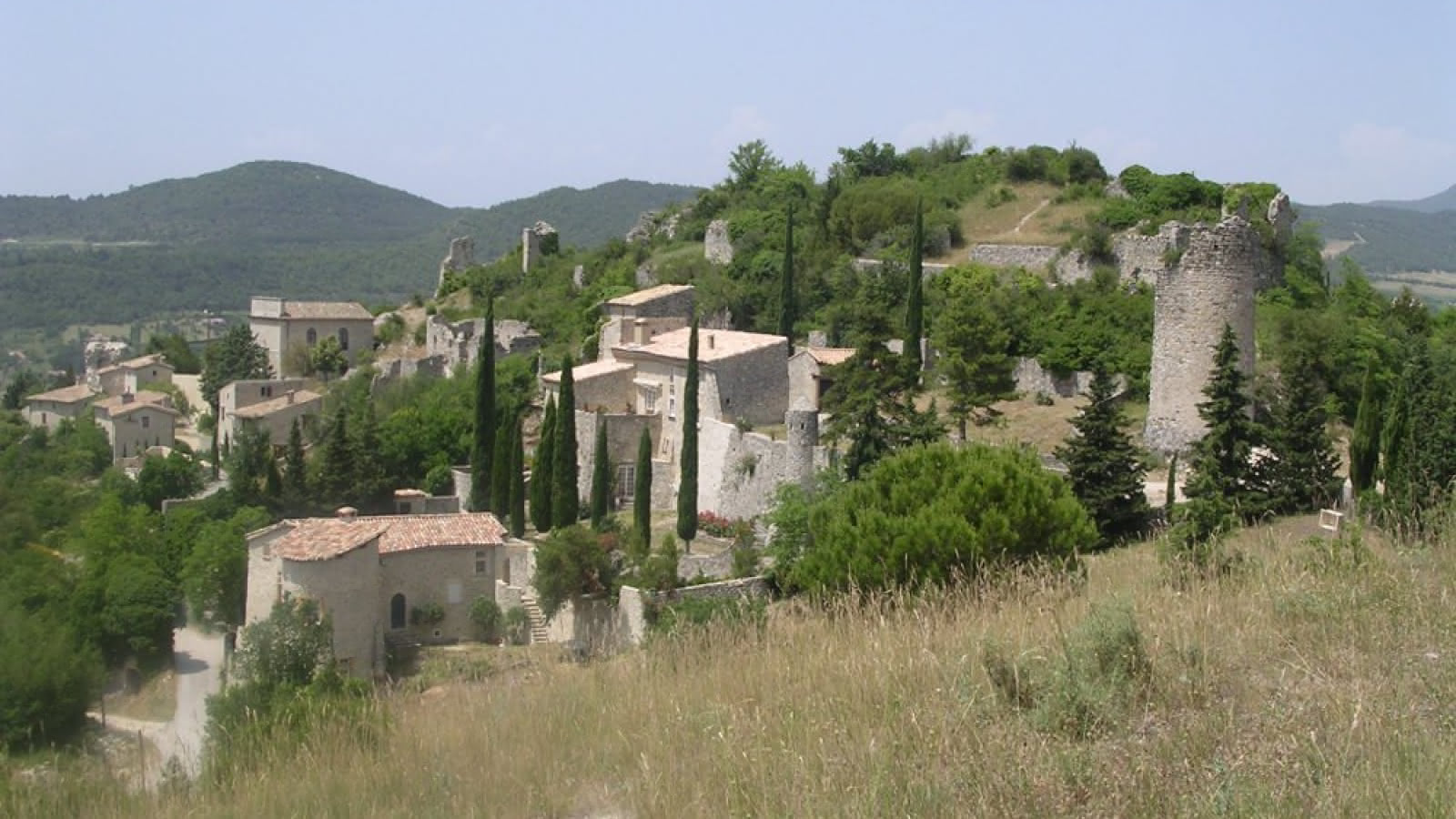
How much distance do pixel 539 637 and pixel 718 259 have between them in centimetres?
2269

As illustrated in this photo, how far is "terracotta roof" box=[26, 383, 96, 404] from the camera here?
56906mm

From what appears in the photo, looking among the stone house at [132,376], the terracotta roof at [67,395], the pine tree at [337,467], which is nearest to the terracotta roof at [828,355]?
the pine tree at [337,467]

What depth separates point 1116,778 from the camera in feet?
16.6

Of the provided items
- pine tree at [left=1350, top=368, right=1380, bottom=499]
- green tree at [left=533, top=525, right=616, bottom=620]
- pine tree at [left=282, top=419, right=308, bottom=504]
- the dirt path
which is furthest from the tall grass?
the dirt path

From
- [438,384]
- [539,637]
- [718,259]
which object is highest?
[718,259]

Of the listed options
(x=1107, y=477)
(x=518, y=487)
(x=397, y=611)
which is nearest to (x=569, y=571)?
(x=397, y=611)

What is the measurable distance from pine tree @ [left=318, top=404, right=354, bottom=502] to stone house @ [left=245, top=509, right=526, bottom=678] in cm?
721

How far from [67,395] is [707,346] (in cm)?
3673

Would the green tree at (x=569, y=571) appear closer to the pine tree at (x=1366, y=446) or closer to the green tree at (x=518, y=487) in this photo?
the green tree at (x=518, y=487)

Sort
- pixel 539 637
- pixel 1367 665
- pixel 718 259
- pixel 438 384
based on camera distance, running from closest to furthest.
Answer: pixel 1367 665 → pixel 539 637 → pixel 438 384 → pixel 718 259

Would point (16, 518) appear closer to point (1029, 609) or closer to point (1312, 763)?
point (1029, 609)

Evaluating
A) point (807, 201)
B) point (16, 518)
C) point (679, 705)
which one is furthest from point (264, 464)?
point (679, 705)

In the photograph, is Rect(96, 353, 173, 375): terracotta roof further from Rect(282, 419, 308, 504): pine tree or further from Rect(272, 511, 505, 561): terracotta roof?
Rect(272, 511, 505, 561): terracotta roof

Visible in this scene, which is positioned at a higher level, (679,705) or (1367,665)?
(1367,665)
